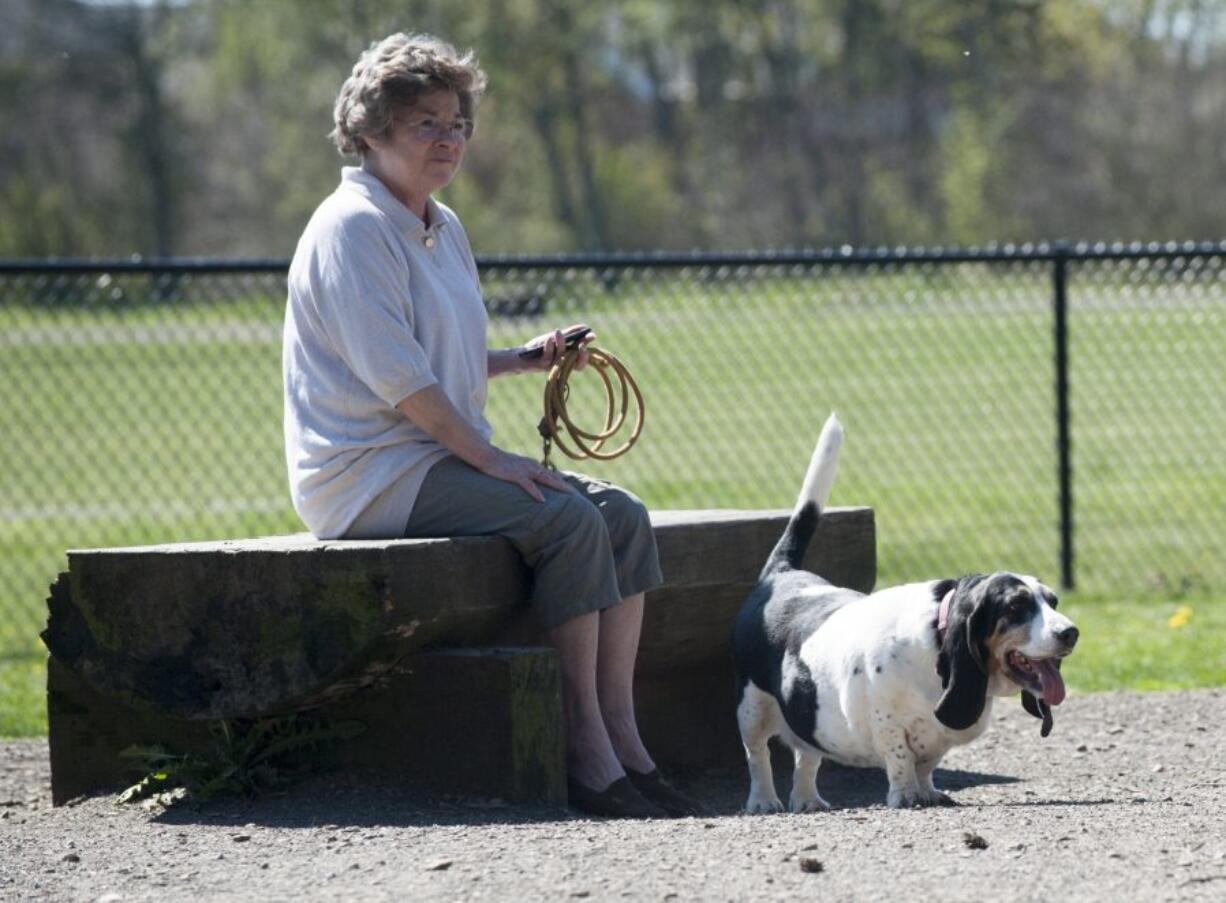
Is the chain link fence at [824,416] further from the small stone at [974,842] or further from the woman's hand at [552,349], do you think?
the small stone at [974,842]

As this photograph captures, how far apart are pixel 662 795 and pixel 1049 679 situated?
1.12 metres

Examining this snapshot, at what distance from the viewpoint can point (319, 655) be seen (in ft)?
16.5

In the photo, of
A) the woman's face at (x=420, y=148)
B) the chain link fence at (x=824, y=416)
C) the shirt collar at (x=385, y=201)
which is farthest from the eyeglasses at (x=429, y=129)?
the chain link fence at (x=824, y=416)

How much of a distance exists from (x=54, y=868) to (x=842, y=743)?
1.98 m

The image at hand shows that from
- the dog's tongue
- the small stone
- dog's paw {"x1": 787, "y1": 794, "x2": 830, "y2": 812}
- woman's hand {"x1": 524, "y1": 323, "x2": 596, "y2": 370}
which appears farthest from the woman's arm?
the small stone

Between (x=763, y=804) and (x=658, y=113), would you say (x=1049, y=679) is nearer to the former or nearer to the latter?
(x=763, y=804)

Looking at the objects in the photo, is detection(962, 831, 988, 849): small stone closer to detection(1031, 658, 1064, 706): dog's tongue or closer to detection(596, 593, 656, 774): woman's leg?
detection(1031, 658, 1064, 706): dog's tongue

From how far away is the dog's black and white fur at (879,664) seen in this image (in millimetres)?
4816

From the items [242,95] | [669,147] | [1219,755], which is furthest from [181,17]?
[1219,755]

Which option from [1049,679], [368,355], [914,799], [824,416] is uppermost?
[368,355]

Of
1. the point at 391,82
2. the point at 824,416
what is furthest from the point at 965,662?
the point at 824,416

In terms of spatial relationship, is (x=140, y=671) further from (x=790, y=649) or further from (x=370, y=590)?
(x=790, y=649)

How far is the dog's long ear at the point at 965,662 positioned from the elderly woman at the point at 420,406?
856 mm

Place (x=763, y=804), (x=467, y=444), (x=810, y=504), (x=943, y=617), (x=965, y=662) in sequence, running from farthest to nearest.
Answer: (x=810, y=504), (x=763, y=804), (x=467, y=444), (x=943, y=617), (x=965, y=662)
